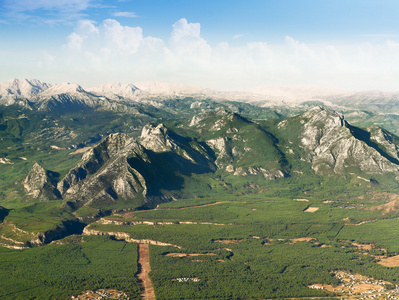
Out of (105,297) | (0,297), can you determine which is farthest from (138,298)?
(0,297)

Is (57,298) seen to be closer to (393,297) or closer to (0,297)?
(0,297)

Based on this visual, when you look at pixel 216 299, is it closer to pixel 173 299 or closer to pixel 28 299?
pixel 173 299

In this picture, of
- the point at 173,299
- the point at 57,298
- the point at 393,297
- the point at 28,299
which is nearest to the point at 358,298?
the point at 393,297

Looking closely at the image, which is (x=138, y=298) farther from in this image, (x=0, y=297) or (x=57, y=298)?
(x=0, y=297)

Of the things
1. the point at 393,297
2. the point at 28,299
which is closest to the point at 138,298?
the point at 28,299

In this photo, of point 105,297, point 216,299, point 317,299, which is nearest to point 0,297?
point 105,297

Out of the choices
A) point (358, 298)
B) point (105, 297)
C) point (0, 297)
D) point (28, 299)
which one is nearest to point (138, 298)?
point (105, 297)
